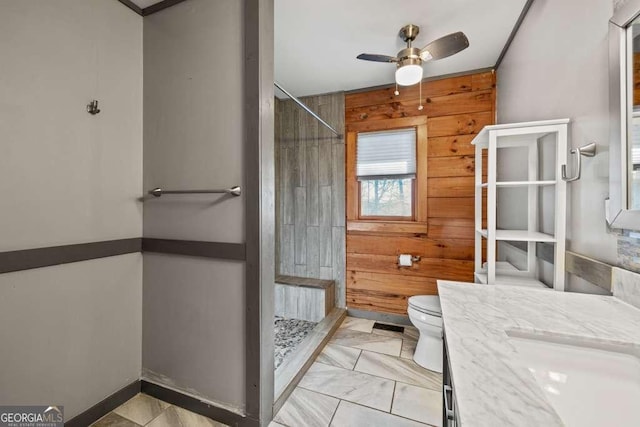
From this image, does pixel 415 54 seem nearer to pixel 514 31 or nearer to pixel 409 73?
pixel 409 73

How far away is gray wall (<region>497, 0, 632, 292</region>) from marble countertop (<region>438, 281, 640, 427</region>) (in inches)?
12.8

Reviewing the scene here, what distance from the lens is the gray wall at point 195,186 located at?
139 cm

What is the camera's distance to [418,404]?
156cm

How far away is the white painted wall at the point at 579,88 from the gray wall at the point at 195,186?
157 cm

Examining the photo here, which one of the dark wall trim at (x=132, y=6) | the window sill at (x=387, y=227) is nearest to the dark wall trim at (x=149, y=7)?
the dark wall trim at (x=132, y=6)

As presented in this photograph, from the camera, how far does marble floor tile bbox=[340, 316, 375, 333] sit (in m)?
2.55

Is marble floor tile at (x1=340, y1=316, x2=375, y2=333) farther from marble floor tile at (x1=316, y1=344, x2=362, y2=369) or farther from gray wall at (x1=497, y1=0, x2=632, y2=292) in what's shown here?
gray wall at (x1=497, y1=0, x2=632, y2=292)

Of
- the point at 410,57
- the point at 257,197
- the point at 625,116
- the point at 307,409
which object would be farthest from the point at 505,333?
the point at 410,57

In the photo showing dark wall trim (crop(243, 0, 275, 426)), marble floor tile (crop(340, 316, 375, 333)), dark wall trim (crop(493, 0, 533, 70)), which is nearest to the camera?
dark wall trim (crop(243, 0, 275, 426))

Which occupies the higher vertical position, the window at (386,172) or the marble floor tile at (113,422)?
the window at (386,172)

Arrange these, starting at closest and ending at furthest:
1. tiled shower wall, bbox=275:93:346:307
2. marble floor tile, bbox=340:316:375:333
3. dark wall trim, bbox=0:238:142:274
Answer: dark wall trim, bbox=0:238:142:274 < marble floor tile, bbox=340:316:375:333 < tiled shower wall, bbox=275:93:346:307

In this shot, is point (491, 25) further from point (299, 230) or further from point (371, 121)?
point (299, 230)

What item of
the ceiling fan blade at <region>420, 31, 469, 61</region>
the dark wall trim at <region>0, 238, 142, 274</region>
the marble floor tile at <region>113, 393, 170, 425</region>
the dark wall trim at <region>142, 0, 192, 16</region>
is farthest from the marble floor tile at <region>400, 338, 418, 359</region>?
the dark wall trim at <region>142, 0, 192, 16</region>

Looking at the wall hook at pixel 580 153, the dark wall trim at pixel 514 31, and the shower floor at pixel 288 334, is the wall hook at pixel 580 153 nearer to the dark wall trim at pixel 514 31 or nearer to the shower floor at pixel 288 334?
the dark wall trim at pixel 514 31
